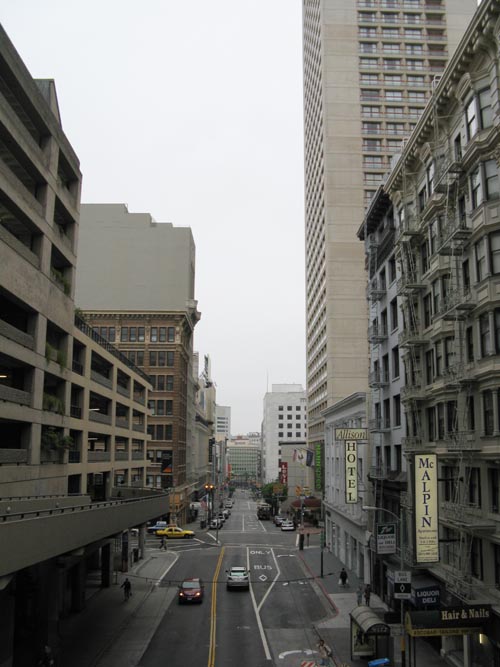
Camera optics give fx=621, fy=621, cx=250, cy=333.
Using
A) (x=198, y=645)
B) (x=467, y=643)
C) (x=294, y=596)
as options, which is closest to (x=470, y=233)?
(x=467, y=643)

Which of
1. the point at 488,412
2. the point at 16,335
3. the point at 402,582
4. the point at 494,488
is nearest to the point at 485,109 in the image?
the point at 488,412

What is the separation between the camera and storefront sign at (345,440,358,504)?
44.6 meters

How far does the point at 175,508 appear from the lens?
92.6 m

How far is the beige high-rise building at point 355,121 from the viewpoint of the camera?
8656 centimetres

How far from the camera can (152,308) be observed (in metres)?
104

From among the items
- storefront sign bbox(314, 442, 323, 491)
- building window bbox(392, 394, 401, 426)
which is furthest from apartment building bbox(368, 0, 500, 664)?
storefront sign bbox(314, 442, 323, 491)

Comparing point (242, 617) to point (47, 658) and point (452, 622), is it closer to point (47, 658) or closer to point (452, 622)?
point (47, 658)

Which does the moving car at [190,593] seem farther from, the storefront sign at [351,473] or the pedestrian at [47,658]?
the pedestrian at [47,658]

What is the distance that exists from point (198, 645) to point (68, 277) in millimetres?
22547

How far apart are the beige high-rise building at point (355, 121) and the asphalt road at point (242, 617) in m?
34.1

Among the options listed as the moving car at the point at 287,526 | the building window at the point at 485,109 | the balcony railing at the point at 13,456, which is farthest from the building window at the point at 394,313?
the moving car at the point at 287,526

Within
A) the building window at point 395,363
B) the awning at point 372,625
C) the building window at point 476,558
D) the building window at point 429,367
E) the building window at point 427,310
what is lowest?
the awning at point 372,625

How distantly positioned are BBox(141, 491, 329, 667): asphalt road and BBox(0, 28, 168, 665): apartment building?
6.33 m

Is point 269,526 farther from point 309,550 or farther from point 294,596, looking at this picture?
point 294,596
